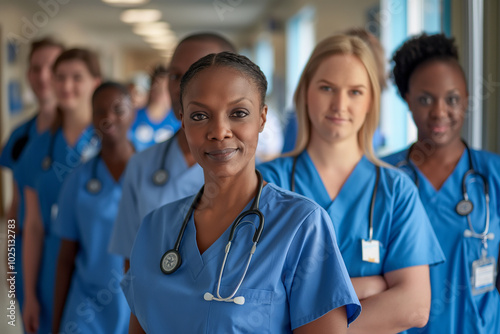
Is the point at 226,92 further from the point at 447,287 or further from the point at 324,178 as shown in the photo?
the point at 447,287

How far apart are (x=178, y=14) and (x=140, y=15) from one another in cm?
62

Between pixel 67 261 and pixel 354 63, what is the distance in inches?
49.5

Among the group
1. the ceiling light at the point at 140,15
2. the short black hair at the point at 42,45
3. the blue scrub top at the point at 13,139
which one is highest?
the ceiling light at the point at 140,15

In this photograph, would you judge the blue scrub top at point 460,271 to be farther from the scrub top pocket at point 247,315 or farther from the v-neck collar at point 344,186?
the scrub top pocket at point 247,315

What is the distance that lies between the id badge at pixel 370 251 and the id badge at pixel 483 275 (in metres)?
0.38

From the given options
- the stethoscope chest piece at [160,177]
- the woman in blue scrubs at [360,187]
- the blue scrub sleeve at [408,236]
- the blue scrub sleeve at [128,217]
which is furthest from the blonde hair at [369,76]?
the blue scrub sleeve at [128,217]

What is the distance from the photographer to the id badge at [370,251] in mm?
1340

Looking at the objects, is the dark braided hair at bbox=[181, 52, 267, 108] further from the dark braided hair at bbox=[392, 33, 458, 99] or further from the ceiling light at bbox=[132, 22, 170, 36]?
the ceiling light at bbox=[132, 22, 170, 36]

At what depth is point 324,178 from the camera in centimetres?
148

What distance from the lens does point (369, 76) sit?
1458mm

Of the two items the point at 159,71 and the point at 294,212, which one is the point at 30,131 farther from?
the point at 294,212

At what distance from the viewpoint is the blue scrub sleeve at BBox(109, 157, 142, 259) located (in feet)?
5.30

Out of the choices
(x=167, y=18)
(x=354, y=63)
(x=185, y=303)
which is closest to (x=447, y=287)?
(x=354, y=63)

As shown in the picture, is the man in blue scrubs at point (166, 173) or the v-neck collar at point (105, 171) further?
the v-neck collar at point (105, 171)
